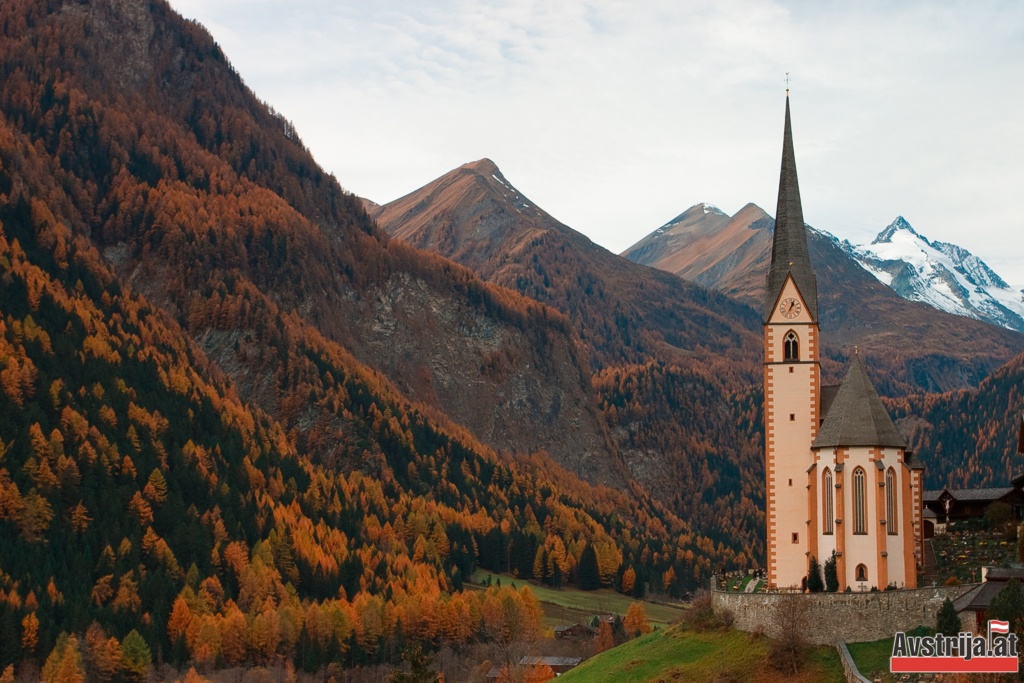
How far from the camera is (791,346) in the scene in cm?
13225

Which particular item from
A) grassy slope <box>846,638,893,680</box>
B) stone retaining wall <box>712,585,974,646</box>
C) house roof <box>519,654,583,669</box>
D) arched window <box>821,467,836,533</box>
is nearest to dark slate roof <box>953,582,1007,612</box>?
stone retaining wall <box>712,585,974,646</box>

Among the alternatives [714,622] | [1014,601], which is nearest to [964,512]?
[714,622]

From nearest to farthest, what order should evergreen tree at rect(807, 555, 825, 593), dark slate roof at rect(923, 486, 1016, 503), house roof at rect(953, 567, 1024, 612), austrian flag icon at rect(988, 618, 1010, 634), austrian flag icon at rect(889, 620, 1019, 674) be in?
1. austrian flag icon at rect(889, 620, 1019, 674)
2. austrian flag icon at rect(988, 618, 1010, 634)
3. house roof at rect(953, 567, 1024, 612)
4. evergreen tree at rect(807, 555, 825, 593)
5. dark slate roof at rect(923, 486, 1016, 503)

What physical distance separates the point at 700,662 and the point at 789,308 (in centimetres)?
3253

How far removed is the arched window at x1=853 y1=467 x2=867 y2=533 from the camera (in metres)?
120

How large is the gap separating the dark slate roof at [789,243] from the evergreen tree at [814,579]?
21573mm

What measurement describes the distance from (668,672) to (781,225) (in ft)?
140

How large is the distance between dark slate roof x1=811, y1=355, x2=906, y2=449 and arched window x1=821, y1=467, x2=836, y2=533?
7.63ft

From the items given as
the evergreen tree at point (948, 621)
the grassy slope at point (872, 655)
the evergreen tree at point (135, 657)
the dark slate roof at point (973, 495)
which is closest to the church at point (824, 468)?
the grassy slope at point (872, 655)

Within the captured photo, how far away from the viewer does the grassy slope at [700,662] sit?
108 m

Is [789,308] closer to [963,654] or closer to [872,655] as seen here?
[872,655]

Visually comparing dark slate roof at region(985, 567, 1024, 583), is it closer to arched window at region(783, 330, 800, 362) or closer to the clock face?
arched window at region(783, 330, 800, 362)

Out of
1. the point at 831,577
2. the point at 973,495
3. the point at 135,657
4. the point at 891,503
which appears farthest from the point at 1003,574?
the point at 135,657

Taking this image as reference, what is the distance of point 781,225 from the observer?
458ft
